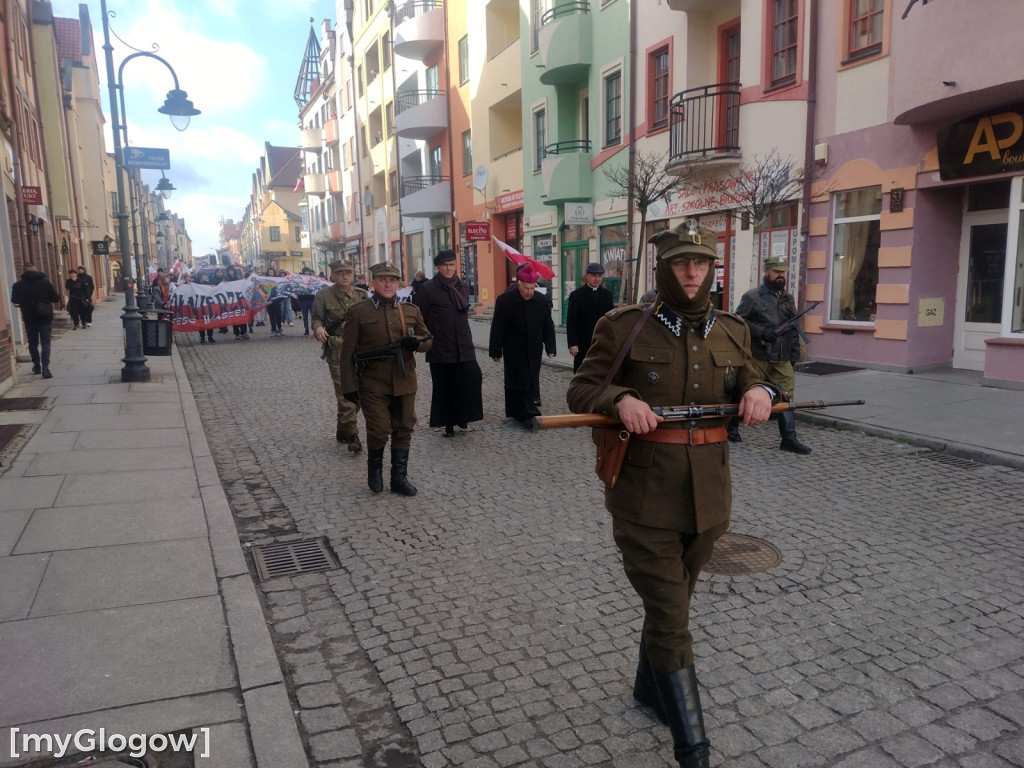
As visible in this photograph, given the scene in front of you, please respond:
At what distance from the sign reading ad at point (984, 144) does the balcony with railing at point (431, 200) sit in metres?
20.8

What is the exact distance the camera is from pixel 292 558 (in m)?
4.96

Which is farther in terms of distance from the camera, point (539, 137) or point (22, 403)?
point (539, 137)

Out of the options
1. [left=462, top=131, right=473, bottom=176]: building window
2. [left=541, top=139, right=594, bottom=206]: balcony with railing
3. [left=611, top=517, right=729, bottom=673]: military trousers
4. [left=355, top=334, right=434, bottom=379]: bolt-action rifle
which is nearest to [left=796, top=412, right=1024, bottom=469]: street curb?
[left=355, top=334, right=434, bottom=379]: bolt-action rifle

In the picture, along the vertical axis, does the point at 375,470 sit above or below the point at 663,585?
below

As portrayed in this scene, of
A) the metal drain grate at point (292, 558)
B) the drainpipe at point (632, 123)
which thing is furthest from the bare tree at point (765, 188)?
the metal drain grate at point (292, 558)

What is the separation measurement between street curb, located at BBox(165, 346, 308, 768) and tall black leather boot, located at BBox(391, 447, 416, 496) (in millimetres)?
1335

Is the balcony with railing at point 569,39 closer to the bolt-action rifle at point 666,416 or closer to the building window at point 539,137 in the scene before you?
the building window at point 539,137

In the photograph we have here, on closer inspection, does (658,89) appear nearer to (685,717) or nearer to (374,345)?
(374,345)

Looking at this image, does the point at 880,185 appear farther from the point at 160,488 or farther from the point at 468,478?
the point at 160,488

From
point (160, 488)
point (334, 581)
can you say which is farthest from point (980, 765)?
point (160, 488)

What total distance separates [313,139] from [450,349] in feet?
172

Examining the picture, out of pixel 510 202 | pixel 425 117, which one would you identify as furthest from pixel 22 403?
pixel 425 117

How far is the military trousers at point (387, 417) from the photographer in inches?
244

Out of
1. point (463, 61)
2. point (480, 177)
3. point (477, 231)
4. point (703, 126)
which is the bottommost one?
point (477, 231)
